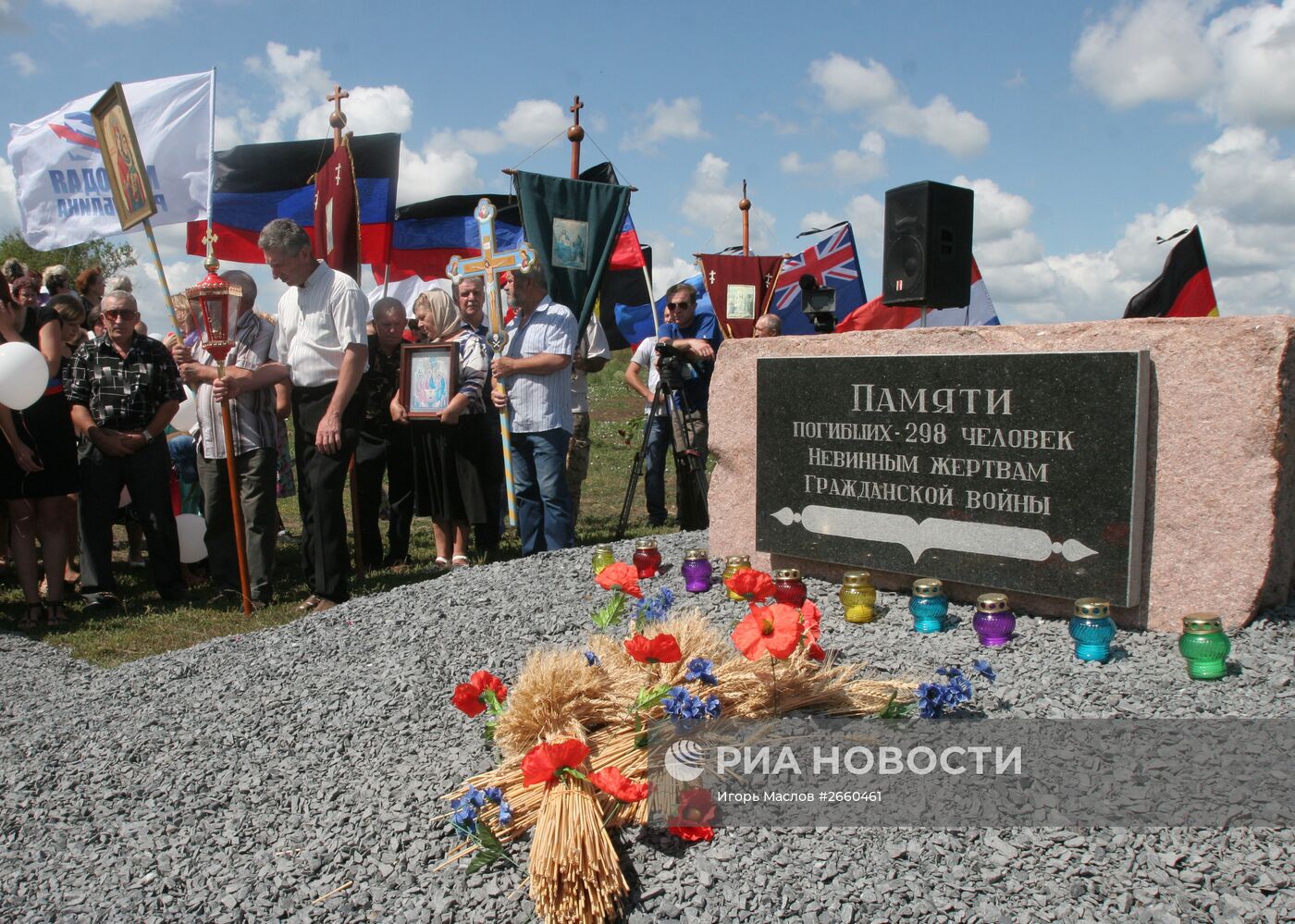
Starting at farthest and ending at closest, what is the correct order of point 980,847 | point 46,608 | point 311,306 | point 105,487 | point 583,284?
point 583,284 → point 105,487 → point 46,608 → point 311,306 → point 980,847

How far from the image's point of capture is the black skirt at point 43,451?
525cm

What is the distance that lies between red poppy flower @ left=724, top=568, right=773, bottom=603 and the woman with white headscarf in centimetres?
318

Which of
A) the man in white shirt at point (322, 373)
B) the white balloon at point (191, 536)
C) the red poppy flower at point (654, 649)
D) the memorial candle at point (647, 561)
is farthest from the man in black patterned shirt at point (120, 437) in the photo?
the red poppy flower at point (654, 649)

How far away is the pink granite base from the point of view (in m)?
2.94

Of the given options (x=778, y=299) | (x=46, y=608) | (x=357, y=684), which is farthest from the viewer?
(x=778, y=299)

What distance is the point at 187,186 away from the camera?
732 centimetres

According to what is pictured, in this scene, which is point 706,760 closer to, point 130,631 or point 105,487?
point 130,631

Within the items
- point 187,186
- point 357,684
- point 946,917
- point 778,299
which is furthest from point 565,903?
point 778,299

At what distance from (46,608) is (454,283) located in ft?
9.80

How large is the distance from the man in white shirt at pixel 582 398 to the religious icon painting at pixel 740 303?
1471 mm

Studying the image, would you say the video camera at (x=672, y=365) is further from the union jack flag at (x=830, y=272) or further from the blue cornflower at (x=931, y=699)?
the blue cornflower at (x=931, y=699)

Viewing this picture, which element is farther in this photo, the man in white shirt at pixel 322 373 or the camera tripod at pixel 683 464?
the camera tripod at pixel 683 464

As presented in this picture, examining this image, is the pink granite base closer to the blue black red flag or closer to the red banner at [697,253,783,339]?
the red banner at [697,253,783,339]

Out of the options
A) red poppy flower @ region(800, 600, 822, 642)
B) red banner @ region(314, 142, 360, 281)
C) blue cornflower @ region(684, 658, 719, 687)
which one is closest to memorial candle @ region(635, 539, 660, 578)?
red poppy flower @ region(800, 600, 822, 642)
